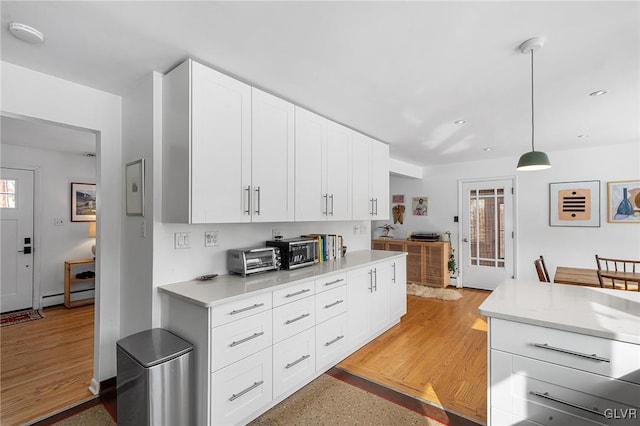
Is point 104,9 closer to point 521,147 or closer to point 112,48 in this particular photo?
point 112,48

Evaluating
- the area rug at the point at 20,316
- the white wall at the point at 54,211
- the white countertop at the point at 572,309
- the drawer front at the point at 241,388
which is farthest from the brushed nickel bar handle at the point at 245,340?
the white wall at the point at 54,211

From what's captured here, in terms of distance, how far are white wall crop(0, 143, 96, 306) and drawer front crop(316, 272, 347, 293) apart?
14.1 ft

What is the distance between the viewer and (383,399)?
2258 mm

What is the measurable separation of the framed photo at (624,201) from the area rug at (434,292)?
2.45 metres

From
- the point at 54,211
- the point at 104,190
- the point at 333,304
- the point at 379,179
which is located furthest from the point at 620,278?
the point at 54,211

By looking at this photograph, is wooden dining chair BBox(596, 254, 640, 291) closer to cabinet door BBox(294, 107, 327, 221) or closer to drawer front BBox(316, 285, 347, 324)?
drawer front BBox(316, 285, 347, 324)

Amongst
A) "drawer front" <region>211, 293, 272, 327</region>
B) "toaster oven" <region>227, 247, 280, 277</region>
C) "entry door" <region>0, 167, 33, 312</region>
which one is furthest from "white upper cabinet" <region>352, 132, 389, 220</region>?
"entry door" <region>0, 167, 33, 312</region>

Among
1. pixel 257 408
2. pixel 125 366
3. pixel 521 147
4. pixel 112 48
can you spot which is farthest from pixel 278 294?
pixel 521 147

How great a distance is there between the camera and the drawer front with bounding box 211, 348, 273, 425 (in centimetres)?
180

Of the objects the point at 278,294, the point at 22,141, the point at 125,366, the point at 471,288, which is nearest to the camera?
the point at 125,366

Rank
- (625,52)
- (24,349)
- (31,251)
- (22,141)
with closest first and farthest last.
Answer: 1. (625,52)
2. (24,349)
3. (22,141)
4. (31,251)

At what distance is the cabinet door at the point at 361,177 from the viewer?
11.7 ft

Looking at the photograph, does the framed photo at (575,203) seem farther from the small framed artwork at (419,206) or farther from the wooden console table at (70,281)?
the wooden console table at (70,281)

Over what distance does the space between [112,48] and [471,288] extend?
6117 mm
